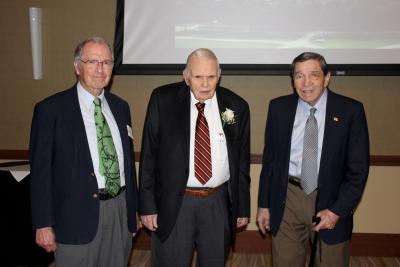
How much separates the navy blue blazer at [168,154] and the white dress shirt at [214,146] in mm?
34

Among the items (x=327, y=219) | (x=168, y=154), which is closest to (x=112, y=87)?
(x=168, y=154)

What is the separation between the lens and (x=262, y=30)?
3.91 metres

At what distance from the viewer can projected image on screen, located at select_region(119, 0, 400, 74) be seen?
385 centimetres

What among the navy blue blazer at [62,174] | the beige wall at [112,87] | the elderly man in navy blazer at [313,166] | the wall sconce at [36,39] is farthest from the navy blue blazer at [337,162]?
the wall sconce at [36,39]

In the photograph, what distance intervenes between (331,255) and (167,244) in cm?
107

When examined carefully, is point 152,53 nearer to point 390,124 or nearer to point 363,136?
point 363,136

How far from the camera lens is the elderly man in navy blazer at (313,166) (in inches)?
102

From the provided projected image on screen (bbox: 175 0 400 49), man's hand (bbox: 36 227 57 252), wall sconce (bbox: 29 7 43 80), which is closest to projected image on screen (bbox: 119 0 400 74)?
projected image on screen (bbox: 175 0 400 49)

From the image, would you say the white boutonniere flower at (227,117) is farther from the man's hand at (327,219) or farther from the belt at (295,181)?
the man's hand at (327,219)

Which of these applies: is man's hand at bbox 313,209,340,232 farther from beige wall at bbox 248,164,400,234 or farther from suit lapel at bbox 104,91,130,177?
beige wall at bbox 248,164,400,234

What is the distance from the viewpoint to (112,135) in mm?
2498

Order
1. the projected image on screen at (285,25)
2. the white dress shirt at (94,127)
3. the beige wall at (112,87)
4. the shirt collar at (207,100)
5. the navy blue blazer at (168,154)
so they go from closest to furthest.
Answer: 1. the white dress shirt at (94,127)
2. the navy blue blazer at (168,154)
3. the shirt collar at (207,100)
4. the projected image on screen at (285,25)
5. the beige wall at (112,87)

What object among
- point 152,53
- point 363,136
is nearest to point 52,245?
point 363,136

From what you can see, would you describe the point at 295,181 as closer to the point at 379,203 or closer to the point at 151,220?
the point at 151,220
